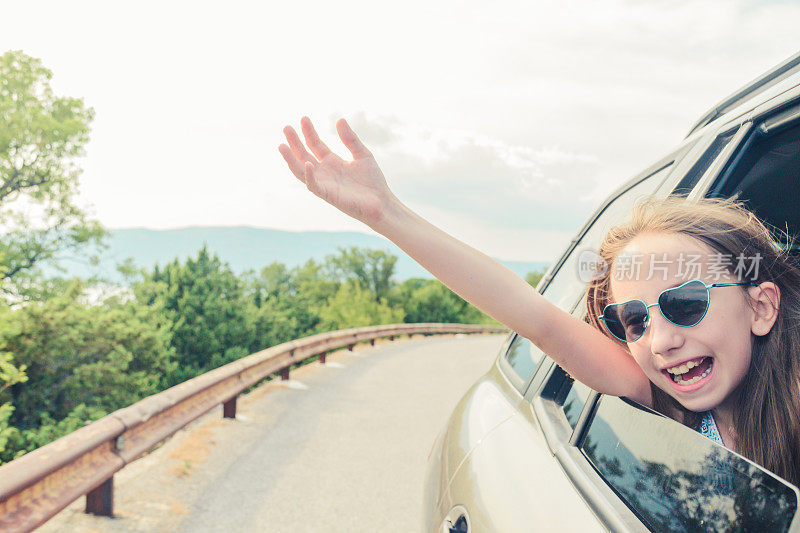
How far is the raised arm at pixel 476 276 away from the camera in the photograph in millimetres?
1564

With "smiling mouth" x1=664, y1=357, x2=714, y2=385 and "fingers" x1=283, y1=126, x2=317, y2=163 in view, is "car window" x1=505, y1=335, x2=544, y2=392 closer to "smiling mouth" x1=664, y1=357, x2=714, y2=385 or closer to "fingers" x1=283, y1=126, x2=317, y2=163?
"smiling mouth" x1=664, y1=357, x2=714, y2=385

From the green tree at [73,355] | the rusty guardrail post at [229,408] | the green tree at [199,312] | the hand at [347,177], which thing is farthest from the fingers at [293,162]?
the green tree at [199,312]

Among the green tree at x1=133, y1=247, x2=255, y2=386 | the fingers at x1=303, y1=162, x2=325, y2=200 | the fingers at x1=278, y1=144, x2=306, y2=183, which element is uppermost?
the fingers at x1=278, y1=144, x2=306, y2=183

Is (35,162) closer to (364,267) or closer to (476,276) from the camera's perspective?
(476,276)

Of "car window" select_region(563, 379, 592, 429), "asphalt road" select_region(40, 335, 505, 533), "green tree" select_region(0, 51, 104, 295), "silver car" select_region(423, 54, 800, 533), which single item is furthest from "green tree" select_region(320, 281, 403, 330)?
"car window" select_region(563, 379, 592, 429)

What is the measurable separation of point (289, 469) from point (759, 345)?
190 inches

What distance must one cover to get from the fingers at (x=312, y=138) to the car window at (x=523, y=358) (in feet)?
3.88

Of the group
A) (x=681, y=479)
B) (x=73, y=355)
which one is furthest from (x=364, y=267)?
(x=681, y=479)

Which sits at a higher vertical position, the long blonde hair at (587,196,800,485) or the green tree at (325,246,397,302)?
the long blonde hair at (587,196,800,485)

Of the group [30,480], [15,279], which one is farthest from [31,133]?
[30,480]

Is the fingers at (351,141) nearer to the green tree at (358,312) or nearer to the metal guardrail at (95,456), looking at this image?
the metal guardrail at (95,456)

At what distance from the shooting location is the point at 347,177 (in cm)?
167

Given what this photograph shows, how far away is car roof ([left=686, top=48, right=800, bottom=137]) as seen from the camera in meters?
1.56

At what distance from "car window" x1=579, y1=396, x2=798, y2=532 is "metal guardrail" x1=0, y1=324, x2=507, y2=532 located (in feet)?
8.06
